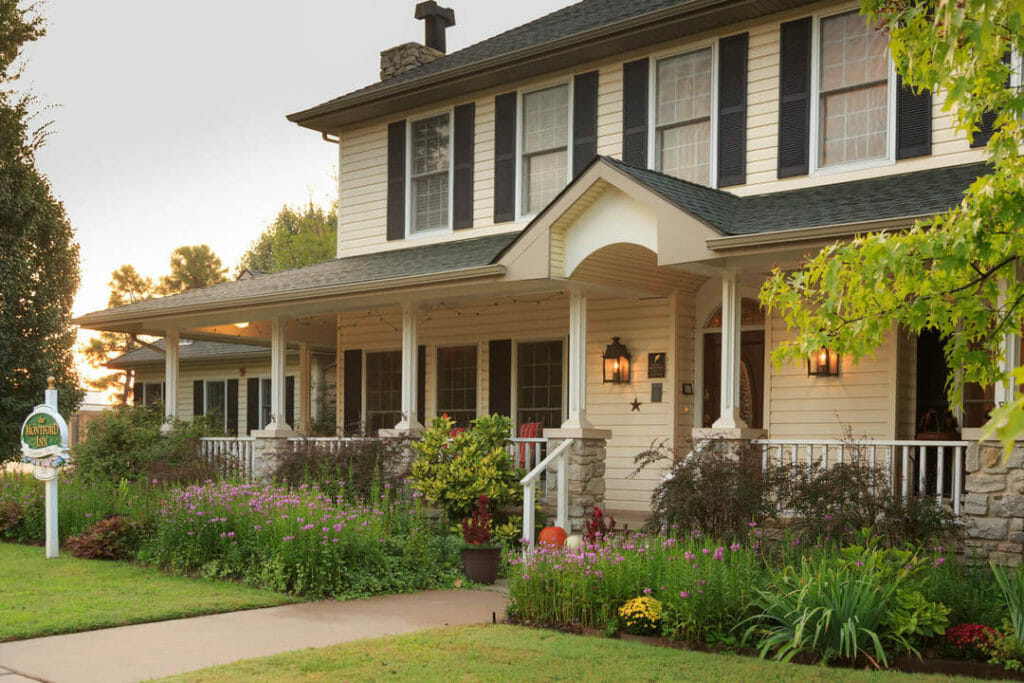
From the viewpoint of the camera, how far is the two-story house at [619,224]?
10.5 meters

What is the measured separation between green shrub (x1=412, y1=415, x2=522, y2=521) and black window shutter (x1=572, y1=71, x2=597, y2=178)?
3808 mm

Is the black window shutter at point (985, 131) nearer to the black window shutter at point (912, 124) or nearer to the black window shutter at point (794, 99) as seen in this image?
the black window shutter at point (912, 124)

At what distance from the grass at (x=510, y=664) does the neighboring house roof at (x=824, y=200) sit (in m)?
4.41

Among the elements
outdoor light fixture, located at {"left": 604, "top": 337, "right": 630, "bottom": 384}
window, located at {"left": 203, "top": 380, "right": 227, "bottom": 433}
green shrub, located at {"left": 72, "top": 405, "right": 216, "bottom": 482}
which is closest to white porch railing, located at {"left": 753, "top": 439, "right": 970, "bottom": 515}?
outdoor light fixture, located at {"left": 604, "top": 337, "right": 630, "bottom": 384}

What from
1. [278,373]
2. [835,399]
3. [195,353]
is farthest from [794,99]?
[195,353]

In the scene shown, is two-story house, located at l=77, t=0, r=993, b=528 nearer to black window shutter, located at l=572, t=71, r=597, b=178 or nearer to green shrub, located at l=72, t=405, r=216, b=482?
black window shutter, located at l=572, t=71, r=597, b=178

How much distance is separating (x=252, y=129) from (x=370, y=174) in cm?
1299

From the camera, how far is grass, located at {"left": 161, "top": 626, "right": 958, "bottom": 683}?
5754 millimetres

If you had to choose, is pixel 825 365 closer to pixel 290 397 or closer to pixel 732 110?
pixel 732 110

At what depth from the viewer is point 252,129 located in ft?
90.0

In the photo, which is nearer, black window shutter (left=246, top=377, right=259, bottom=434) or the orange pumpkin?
the orange pumpkin

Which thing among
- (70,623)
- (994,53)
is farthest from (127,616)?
(994,53)

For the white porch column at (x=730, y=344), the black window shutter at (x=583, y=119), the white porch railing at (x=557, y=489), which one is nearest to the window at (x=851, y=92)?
the white porch column at (x=730, y=344)

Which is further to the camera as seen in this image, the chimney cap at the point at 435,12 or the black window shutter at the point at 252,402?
the black window shutter at the point at 252,402
